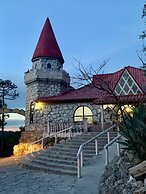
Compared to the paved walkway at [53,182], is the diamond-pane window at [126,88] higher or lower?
higher

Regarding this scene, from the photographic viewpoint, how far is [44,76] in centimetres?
1988

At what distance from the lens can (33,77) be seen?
1995 cm

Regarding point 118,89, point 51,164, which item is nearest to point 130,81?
point 118,89

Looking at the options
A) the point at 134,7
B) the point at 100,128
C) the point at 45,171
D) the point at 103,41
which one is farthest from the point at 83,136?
the point at 103,41

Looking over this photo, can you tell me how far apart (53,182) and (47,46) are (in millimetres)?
17118

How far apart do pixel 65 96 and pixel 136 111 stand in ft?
41.0

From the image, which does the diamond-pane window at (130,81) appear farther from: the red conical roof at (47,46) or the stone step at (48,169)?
the stone step at (48,169)

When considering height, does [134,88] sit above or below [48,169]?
above

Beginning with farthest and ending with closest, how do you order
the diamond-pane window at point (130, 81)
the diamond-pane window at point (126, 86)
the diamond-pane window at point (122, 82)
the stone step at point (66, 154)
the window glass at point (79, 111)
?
the window glass at point (79, 111), the diamond-pane window at point (122, 82), the diamond-pane window at point (130, 81), the diamond-pane window at point (126, 86), the stone step at point (66, 154)

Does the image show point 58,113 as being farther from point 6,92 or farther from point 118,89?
point 6,92

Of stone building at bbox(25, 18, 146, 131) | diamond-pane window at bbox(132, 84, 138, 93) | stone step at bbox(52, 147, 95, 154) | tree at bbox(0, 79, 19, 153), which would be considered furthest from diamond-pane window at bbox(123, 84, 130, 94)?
tree at bbox(0, 79, 19, 153)

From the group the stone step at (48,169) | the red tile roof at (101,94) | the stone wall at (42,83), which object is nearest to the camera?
the stone step at (48,169)

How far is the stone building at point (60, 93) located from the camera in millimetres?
16156

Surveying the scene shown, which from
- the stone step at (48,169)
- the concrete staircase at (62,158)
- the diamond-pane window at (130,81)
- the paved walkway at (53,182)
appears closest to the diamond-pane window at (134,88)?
the diamond-pane window at (130,81)
